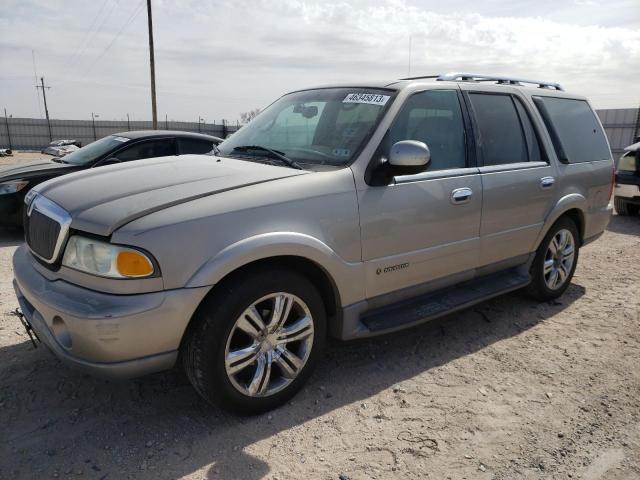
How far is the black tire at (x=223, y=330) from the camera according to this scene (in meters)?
2.53

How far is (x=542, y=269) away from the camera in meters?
4.56

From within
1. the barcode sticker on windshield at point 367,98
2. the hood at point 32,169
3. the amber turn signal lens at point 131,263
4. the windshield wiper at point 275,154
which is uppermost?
the barcode sticker on windshield at point 367,98

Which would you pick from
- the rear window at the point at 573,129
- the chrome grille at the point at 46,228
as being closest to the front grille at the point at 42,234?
the chrome grille at the point at 46,228

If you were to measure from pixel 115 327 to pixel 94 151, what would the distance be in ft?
18.9

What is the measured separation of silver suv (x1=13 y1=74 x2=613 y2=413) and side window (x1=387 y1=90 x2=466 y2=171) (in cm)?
1

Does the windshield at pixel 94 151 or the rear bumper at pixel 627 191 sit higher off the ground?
the windshield at pixel 94 151

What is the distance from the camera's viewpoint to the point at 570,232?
4754 mm

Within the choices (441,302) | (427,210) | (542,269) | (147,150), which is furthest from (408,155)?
(147,150)

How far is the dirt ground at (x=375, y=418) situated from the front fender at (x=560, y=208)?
2.91 ft

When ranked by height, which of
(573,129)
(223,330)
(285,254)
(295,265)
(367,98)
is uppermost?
(367,98)

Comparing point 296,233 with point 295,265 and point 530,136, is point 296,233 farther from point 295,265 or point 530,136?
point 530,136

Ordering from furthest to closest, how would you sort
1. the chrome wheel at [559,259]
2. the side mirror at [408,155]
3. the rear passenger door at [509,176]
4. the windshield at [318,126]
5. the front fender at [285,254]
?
1. the chrome wheel at [559,259]
2. the rear passenger door at [509,176]
3. the windshield at [318,126]
4. the side mirror at [408,155]
5. the front fender at [285,254]

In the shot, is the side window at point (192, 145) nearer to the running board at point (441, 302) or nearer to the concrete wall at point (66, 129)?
the running board at point (441, 302)

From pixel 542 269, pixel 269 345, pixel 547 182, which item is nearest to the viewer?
pixel 269 345
